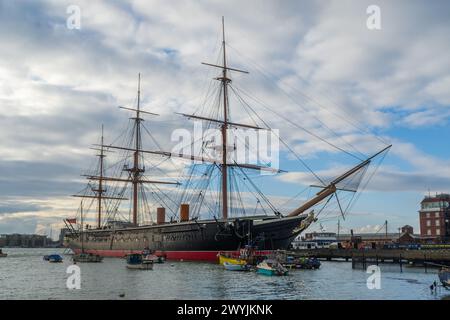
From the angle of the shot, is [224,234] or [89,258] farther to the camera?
[89,258]

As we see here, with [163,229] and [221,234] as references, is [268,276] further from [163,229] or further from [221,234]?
[163,229]

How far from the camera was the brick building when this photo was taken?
379ft

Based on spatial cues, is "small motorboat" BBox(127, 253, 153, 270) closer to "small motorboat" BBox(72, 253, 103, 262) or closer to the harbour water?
the harbour water

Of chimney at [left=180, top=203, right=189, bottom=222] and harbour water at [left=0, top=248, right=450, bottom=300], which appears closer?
harbour water at [left=0, top=248, right=450, bottom=300]

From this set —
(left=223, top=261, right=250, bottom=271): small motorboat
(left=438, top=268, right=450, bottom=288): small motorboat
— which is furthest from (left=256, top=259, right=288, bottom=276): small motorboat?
(left=438, top=268, right=450, bottom=288): small motorboat

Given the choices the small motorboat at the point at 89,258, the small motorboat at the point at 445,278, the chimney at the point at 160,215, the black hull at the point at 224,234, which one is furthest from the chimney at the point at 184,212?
the small motorboat at the point at 445,278

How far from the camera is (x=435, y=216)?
117125 mm

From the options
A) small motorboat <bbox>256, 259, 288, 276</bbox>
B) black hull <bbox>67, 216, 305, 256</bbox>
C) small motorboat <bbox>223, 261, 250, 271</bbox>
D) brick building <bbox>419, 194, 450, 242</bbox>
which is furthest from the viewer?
brick building <bbox>419, 194, 450, 242</bbox>

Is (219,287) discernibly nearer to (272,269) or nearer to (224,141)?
(272,269)

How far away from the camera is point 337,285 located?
40.7 meters

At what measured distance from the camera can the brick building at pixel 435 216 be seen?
115 m

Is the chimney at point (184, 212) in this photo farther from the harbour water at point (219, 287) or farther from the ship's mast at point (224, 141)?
the harbour water at point (219, 287)

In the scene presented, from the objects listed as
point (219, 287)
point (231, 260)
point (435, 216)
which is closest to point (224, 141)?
point (231, 260)
